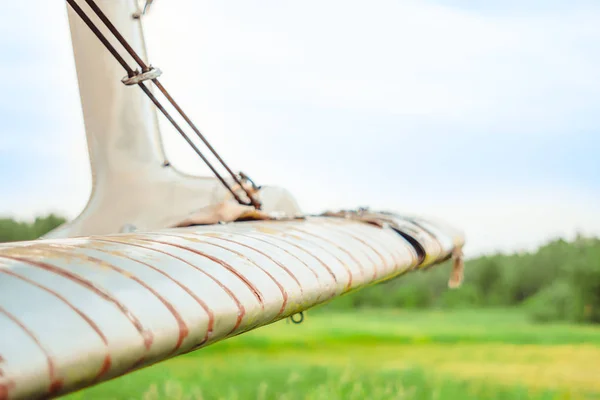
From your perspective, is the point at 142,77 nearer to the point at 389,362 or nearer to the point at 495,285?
the point at 389,362

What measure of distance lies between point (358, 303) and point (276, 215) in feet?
52.9

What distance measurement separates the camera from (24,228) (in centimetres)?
1555

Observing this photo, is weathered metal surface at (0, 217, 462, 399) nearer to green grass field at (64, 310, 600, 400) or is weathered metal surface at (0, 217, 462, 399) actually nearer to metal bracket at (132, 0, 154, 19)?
metal bracket at (132, 0, 154, 19)

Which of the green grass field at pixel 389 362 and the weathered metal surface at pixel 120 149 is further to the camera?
the green grass field at pixel 389 362

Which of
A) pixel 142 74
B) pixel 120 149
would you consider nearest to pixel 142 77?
pixel 142 74

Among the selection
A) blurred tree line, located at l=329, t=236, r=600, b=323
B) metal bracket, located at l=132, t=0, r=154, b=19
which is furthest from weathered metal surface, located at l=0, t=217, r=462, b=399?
blurred tree line, located at l=329, t=236, r=600, b=323

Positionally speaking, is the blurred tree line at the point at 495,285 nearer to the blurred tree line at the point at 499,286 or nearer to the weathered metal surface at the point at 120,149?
the blurred tree line at the point at 499,286

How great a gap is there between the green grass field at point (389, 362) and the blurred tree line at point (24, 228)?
12.9 ft

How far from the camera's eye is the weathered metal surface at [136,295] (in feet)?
3.63

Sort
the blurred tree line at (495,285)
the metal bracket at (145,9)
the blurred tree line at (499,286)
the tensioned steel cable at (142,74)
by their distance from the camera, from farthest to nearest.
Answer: the blurred tree line at (495,285)
the blurred tree line at (499,286)
the metal bracket at (145,9)
the tensioned steel cable at (142,74)

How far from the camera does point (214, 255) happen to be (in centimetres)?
180

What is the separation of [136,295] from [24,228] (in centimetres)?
1507

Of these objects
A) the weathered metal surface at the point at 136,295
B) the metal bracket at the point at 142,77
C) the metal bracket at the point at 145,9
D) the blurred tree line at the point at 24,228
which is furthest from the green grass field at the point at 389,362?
the weathered metal surface at the point at 136,295

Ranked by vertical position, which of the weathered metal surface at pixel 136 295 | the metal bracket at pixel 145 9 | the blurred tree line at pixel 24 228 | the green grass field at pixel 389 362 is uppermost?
the metal bracket at pixel 145 9
